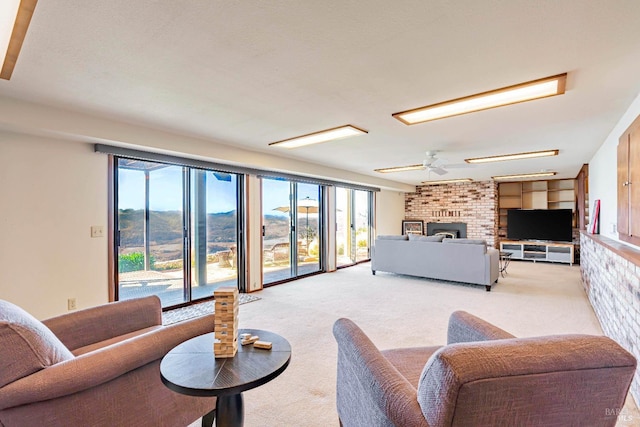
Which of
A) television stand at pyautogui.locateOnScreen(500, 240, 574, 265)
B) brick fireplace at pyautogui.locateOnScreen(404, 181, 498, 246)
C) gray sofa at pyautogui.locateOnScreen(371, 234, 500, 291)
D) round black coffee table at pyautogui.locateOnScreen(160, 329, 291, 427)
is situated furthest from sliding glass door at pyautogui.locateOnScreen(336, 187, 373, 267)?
round black coffee table at pyautogui.locateOnScreen(160, 329, 291, 427)

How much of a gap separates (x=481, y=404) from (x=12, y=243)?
12.3 ft

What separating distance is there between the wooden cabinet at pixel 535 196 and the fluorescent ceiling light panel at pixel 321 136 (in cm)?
718

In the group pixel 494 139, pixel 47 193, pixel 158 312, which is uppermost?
pixel 494 139

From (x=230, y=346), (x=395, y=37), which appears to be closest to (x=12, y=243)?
(x=230, y=346)

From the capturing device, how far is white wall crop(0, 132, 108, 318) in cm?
280

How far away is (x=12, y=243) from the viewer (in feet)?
9.21

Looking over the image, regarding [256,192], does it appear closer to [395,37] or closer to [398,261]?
[398,261]

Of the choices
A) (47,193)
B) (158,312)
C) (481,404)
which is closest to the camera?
(481,404)

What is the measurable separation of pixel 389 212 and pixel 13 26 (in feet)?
27.5

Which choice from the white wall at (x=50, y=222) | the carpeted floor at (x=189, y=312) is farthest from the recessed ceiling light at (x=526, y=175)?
the white wall at (x=50, y=222)

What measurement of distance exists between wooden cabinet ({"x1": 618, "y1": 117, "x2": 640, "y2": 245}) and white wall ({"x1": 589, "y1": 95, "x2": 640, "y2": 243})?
322 millimetres

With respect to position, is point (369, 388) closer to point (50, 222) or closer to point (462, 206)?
point (50, 222)

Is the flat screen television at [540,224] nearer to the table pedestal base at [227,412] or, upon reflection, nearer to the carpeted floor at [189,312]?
the carpeted floor at [189,312]

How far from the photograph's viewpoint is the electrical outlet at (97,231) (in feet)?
10.9
